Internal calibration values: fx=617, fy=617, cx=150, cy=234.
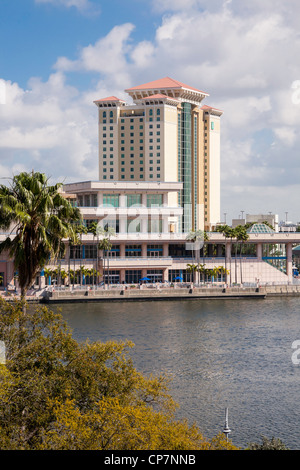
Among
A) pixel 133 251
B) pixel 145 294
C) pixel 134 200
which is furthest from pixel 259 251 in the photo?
pixel 145 294

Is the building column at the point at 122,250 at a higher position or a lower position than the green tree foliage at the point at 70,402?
higher

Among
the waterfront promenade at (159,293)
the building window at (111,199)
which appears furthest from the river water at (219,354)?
the building window at (111,199)

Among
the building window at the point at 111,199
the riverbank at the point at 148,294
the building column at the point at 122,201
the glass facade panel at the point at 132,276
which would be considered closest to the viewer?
the riverbank at the point at 148,294

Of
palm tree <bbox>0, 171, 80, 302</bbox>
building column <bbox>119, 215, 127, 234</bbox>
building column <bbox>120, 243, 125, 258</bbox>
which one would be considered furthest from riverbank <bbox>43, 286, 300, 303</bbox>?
palm tree <bbox>0, 171, 80, 302</bbox>

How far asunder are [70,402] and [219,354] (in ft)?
144

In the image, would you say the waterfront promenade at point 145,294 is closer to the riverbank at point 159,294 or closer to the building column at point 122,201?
the riverbank at point 159,294

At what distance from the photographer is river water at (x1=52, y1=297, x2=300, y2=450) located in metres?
42.6

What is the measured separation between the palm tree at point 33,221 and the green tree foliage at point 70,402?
211 centimetres

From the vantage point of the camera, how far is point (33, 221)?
2823cm

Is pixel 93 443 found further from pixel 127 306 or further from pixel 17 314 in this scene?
pixel 127 306

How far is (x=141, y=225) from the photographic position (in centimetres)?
14825

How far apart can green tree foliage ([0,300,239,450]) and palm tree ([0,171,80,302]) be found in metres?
2.11

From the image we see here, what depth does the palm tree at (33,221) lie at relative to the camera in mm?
27391

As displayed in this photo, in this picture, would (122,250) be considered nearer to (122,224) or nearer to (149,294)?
(122,224)
